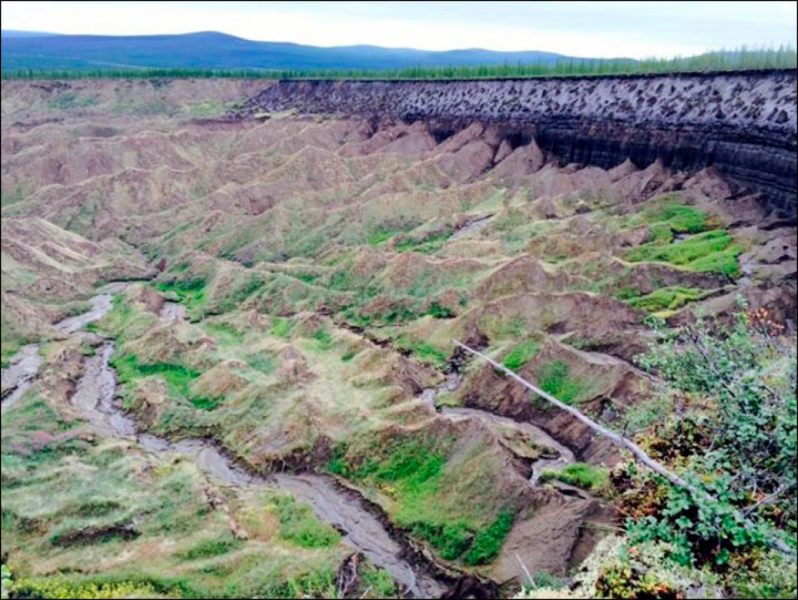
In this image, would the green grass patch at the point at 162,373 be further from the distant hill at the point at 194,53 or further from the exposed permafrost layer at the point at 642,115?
the distant hill at the point at 194,53

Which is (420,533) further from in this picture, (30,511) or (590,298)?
(590,298)

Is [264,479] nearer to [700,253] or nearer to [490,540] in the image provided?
[490,540]

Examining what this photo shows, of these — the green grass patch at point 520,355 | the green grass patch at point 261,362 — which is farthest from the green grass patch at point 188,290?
the green grass patch at point 520,355

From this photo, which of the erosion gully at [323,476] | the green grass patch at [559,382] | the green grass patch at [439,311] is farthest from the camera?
the green grass patch at [439,311]

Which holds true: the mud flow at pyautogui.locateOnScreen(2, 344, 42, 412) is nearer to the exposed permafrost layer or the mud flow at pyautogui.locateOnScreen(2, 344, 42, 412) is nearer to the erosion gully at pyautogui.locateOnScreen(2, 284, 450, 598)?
the erosion gully at pyautogui.locateOnScreen(2, 284, 450, 598)

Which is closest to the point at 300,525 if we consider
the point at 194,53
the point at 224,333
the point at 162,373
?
the point at 162,373

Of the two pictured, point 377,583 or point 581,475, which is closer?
point 377,583
